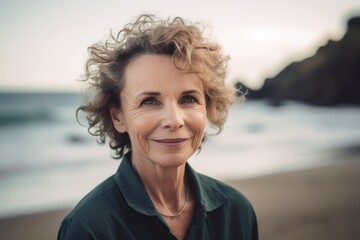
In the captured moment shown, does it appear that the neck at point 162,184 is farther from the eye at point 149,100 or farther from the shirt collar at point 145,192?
the eye at point 149,100

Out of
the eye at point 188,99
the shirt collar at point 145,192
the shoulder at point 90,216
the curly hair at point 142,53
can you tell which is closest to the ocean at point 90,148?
the curly hair at point 142,53

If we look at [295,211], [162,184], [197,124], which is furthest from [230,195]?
[295,211]

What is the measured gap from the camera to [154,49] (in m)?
2.05

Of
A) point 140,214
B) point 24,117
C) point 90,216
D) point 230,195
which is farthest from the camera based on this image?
point 24,117

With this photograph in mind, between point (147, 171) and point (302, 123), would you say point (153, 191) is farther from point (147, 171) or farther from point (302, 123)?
point (302, 123)

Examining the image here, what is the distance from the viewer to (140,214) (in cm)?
197

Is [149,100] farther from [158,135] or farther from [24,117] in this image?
[24,117]

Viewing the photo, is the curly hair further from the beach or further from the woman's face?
the beach

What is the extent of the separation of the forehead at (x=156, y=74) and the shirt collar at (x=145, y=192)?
43 centimetres

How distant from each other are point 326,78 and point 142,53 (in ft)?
92.3

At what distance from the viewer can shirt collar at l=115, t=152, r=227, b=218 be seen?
200 centimetres

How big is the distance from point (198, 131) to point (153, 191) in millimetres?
416

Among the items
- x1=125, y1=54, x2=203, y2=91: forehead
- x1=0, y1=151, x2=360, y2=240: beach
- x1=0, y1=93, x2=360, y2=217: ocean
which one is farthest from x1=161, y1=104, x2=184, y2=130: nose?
x1=0, y1=151, x2=360, y2=240: beach

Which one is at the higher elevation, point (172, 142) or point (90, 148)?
point (90, 148)
